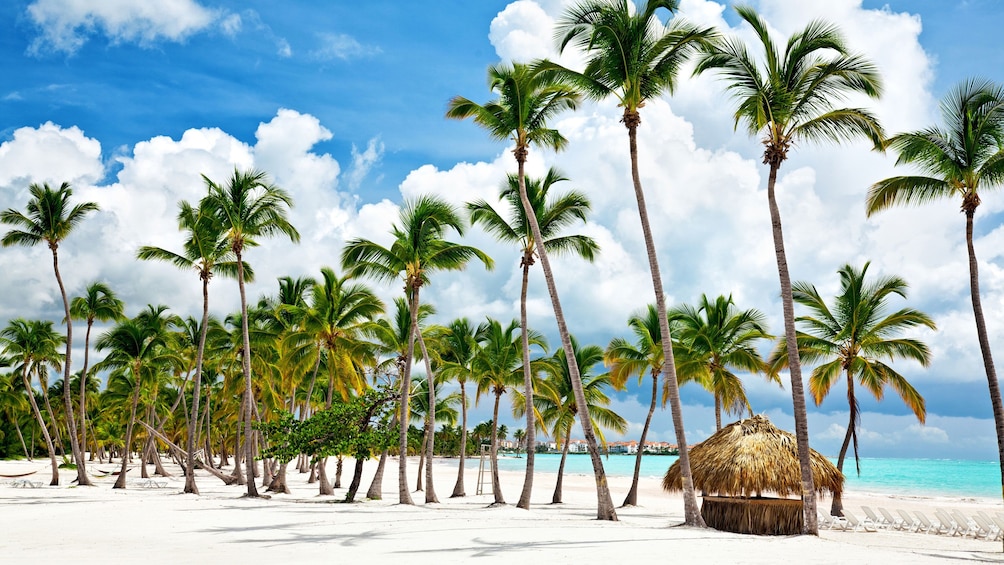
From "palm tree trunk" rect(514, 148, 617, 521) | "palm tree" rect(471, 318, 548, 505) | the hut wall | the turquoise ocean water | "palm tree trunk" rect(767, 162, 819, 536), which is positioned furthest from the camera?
the turquoise ocean water

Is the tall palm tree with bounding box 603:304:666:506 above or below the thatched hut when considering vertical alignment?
Result: above

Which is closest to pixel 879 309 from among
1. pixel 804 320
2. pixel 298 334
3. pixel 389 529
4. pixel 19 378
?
pixel 804 320

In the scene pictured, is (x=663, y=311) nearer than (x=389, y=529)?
No

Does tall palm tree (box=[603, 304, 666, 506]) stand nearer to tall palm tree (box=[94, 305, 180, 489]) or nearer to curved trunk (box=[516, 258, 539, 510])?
curved trunk (box=[516, 258, 539, 510])

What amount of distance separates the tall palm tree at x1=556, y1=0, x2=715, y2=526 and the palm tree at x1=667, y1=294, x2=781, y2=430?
9.33 m

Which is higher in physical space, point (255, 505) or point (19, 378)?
point (19, 378)

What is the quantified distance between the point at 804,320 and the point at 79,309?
29.0 metres

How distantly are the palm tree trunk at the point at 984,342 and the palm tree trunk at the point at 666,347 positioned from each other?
20.8 feet

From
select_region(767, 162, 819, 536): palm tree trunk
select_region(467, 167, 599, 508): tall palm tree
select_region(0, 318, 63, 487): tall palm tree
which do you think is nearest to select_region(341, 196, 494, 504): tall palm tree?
select_region(467, 167, 599, 508): tall palm tree

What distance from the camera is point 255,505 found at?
2164 centimetres

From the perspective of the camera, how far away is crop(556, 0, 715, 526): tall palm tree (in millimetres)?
16719

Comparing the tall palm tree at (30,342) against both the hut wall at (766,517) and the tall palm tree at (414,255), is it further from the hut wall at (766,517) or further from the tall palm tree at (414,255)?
the hut wall at (766,517)

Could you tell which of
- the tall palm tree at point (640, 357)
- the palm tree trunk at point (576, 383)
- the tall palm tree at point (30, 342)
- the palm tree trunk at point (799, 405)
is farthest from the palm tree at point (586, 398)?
the tall palm tree at point (30, 342)

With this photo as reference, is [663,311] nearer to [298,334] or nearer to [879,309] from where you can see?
[879,309]
